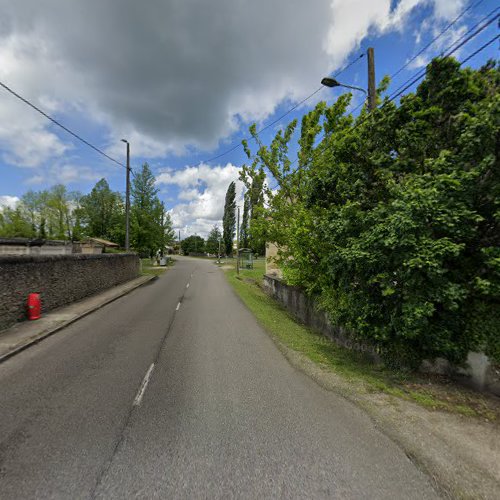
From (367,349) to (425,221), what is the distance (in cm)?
337

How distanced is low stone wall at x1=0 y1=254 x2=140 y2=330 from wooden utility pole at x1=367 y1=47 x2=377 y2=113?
38.3ft

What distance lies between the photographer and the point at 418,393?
4.61 metres

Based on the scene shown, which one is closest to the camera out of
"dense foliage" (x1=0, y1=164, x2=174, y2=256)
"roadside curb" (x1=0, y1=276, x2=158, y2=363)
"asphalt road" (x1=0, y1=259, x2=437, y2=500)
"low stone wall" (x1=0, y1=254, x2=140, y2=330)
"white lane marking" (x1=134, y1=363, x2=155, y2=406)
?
"asphalt road" (x1=0, y1=259, x2=437, y2=500)

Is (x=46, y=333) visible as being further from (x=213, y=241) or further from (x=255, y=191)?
(x=213, y=241)

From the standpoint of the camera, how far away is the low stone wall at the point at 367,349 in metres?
4.43

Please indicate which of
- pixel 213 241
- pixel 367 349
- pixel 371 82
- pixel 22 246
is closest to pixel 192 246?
pixel 213 241

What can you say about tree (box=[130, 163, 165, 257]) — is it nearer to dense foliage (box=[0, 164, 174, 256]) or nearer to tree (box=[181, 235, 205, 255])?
dense foliage (box=[0, 164, 174, 256])

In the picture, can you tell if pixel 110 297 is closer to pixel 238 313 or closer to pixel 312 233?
pixel 238 313

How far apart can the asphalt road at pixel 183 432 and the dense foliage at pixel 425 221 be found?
6.54ft

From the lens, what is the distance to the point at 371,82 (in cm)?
814

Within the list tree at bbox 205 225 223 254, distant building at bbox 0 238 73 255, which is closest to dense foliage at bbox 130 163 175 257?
distant building at bbox 0 238 73 255

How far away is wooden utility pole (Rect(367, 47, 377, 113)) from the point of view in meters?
7.89

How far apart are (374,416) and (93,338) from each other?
712cm

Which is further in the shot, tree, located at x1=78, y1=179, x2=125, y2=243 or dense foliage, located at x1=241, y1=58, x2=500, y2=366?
tree, located at x1=78, y1=179, x2=125, y2=243
